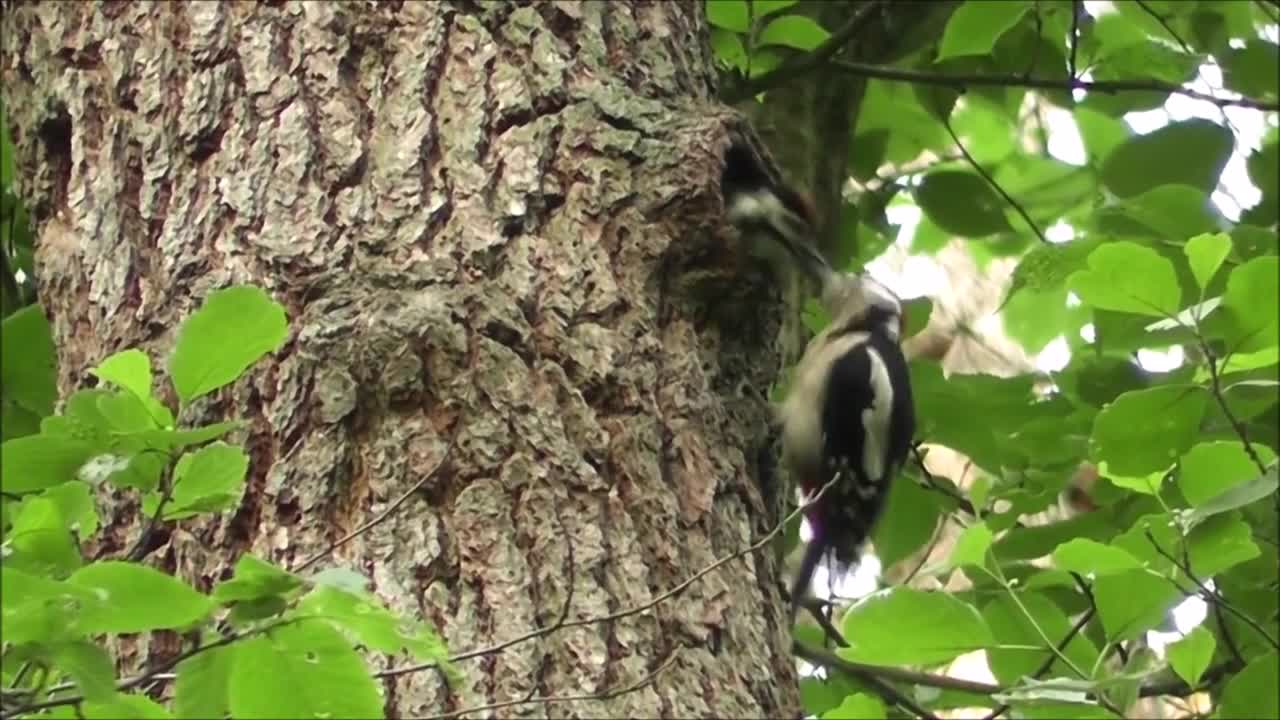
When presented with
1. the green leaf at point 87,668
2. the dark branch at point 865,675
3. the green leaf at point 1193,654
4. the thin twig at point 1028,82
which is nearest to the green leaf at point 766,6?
the thin twig at point 1028,82

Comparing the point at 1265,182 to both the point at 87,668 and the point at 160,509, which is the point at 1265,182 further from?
the point at 87,668

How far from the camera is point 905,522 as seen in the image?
8.68 ft

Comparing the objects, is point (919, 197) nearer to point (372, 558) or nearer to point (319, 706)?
point (372, 558)

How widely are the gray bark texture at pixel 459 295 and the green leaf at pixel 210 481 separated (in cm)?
29

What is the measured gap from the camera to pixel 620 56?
184 centimetres

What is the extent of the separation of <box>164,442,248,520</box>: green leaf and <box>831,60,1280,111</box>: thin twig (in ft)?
5.42

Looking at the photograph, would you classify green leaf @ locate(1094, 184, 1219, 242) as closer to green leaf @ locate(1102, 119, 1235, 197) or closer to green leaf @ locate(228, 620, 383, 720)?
green leaf @ locate(1102, 119, 1235, 197)

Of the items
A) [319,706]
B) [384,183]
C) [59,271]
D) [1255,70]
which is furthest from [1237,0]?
[319,706]

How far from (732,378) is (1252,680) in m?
0.75

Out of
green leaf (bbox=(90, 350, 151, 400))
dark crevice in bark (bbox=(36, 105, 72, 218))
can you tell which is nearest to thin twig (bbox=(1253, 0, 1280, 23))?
dark crevice in bark (bbox=(36, 105, 72, 218))

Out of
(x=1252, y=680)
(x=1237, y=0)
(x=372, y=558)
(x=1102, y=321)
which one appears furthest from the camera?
(x=1237, y=0)

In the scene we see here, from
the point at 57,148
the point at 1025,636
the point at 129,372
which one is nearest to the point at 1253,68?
the point at 1025,636

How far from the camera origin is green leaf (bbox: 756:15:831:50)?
7.71 feet

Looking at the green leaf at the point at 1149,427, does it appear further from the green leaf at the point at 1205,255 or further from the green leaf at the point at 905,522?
the green leaf at the point at 905,522
